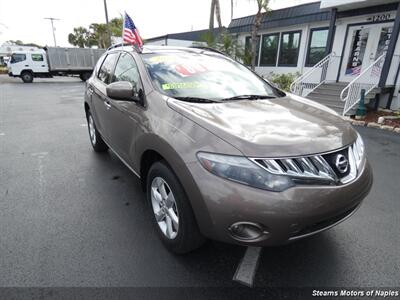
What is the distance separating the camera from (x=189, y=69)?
113 inches

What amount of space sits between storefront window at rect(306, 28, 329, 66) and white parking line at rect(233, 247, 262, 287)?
41.3ft

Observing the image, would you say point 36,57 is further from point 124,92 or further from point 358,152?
point 358,152

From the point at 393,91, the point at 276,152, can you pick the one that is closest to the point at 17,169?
the point at 276,152

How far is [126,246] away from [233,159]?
1389 mm

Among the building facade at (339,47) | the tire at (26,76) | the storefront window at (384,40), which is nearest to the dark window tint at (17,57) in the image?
Answer: the tire at (26,76)

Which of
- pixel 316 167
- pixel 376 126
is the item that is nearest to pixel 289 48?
pixel 376 126

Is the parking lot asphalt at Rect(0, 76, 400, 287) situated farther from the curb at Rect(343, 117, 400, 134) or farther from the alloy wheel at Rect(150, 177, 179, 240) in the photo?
the curb at Rect(343, 117, 400, 134)

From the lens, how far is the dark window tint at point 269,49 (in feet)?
49.3

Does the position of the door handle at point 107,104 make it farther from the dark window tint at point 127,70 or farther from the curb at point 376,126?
the curb at point 376,126

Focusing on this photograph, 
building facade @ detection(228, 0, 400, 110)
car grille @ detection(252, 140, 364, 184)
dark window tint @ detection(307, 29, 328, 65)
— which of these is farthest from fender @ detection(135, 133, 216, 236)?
dark window tint @ detection(307, 29, 328, 65)

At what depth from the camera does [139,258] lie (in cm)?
228

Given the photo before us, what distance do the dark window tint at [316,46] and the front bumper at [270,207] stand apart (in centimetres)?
1269

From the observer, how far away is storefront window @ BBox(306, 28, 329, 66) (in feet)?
40.9

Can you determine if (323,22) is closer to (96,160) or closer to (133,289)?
(96,160)
